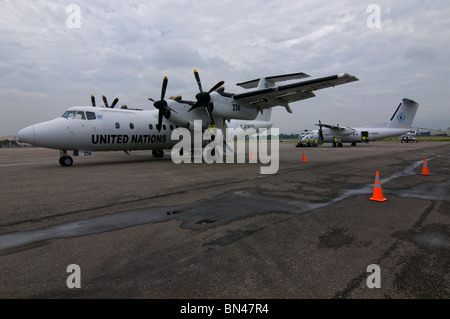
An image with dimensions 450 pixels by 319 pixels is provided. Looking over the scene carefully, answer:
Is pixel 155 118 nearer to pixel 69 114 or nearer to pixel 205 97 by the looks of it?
pixel 205 97

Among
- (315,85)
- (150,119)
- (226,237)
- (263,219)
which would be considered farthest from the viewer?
(150,119)

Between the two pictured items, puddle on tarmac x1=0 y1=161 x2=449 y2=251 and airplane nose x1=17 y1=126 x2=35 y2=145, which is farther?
airplane nose x1=17 y1=126 x2=35 y2=145

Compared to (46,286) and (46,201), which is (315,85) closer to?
(46,201)

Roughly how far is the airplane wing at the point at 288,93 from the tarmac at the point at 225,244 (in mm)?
7040

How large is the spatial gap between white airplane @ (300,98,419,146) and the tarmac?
34802 millimetres

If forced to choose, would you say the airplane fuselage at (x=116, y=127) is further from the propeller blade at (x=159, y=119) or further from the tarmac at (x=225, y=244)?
the tarmac at (x=225, y=244)

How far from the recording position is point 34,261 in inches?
124

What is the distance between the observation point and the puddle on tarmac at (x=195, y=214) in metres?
4.05

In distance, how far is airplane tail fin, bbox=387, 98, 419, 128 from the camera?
37.1 metres

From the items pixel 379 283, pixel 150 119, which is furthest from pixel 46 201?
pixel 150 119

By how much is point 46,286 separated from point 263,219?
3395mm

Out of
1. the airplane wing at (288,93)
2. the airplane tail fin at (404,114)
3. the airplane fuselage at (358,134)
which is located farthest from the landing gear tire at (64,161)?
the airplane tail fin at (404,114)

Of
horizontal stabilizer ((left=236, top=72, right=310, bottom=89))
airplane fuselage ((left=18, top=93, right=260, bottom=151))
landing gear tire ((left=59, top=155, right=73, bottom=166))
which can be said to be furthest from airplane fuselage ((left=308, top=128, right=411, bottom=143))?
landing gear tire ((left=59, top=155, right=73, bottom=166))

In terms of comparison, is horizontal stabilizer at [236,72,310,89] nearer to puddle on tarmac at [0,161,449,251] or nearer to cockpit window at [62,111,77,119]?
puddle on tarmac at [0,161,449,251]
